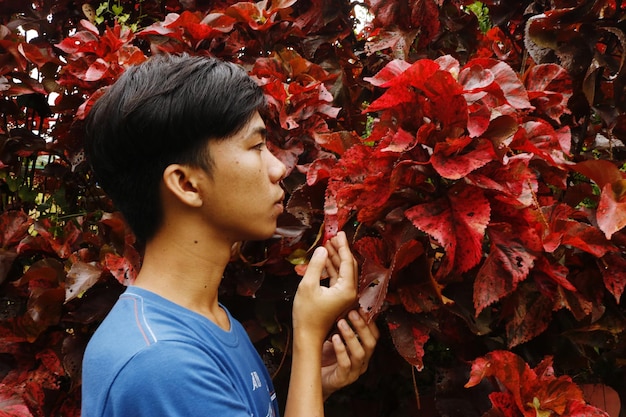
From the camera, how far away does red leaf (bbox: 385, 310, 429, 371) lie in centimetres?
107

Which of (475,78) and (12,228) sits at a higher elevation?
(475,78)

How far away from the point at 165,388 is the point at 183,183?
35cm

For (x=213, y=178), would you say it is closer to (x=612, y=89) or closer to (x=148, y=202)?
(x=148, y=202)

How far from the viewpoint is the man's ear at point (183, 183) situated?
1.10 meters

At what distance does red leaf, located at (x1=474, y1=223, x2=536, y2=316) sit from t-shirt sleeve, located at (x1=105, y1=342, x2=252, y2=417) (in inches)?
16.9

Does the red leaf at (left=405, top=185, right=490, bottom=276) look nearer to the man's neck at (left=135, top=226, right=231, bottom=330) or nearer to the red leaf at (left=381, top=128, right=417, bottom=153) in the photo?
the red leaf at (left=381, top=128, right=417, bottom=153)

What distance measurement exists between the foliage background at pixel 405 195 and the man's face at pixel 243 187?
0.31 ft

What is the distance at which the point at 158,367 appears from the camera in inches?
36.8

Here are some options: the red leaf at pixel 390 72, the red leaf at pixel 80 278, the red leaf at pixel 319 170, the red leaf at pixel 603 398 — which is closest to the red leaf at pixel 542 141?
the red leaf at pixel 390 72

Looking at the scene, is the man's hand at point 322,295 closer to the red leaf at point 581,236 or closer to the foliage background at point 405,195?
the foliage background at point 405,195

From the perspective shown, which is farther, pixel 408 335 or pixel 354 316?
pixel 354 316

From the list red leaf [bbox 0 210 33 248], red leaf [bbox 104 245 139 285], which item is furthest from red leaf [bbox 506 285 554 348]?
red leaf [bbox 0 210 33 248]

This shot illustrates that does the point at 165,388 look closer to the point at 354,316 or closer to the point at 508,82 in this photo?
the point at 354,316

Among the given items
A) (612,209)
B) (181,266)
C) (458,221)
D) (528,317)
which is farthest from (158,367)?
(612,209)
